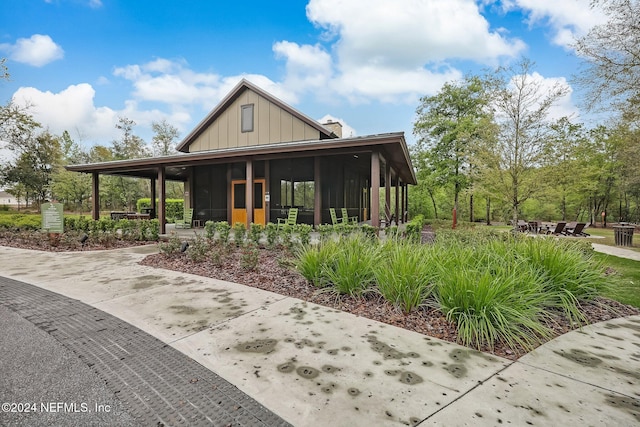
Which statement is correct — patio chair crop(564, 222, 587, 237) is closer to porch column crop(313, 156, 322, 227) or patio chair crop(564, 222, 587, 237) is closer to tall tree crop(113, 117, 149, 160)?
porch column crop(313, 156, 322, 227)

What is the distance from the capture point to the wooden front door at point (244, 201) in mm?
13055

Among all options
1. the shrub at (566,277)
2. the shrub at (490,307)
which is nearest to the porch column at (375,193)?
the shrub at (566,277)

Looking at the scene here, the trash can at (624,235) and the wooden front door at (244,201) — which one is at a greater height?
the wooden front door at (244,201)

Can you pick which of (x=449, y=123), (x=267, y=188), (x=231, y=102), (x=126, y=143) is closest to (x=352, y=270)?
(x=267, y=188)

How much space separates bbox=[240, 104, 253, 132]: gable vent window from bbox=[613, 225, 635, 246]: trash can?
47.1 feet

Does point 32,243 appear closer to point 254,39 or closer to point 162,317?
point 162,317

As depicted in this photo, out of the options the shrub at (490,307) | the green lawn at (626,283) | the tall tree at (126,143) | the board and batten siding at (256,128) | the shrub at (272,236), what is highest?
the tall tree at (126,143)

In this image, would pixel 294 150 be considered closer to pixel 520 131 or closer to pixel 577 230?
pixel 520 131

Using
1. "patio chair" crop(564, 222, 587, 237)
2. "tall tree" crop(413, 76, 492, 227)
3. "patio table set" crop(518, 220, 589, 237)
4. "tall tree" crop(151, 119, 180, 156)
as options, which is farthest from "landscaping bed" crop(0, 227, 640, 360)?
"tall tree" crop(151, 119, 180, 156)

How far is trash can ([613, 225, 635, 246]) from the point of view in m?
10.0

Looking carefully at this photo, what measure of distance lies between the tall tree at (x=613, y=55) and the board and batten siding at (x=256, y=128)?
8610 mm

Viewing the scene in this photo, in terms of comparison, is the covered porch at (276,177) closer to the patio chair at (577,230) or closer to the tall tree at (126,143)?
the patio chair at (577,230)

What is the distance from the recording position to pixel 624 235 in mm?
10156

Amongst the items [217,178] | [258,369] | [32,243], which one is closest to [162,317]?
[258,369]
